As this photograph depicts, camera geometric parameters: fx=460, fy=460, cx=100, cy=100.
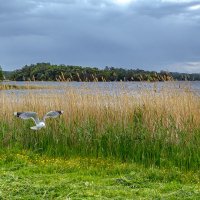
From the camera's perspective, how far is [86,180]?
231 inches

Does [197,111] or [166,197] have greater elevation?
[197,111]

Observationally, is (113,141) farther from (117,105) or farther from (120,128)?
(117,105)

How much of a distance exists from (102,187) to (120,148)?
7.79 ft

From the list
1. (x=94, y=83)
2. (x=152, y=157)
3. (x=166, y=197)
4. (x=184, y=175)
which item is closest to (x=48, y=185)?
(x=166, y=197)

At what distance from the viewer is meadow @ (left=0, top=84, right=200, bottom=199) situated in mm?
5852

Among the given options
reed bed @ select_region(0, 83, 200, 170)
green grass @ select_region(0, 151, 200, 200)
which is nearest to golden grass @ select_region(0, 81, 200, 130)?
reed bed @ select_region(0, 83, 200, 170)

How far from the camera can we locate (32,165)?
6926 mm

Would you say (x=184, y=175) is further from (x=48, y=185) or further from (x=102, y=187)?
(x=48, y=185)

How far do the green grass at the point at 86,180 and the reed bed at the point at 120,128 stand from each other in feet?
1.85

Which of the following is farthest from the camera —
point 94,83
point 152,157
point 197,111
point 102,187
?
point 94,83

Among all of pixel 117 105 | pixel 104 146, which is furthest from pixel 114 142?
pixel 117 105

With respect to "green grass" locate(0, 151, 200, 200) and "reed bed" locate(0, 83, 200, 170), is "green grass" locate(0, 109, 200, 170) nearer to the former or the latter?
"reed bed" locate(0, 83, 200, 170)

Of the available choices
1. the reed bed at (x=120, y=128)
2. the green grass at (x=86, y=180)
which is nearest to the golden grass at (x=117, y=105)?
the reed bed at (x=120, y=128)

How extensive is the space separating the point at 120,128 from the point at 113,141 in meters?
0.36
